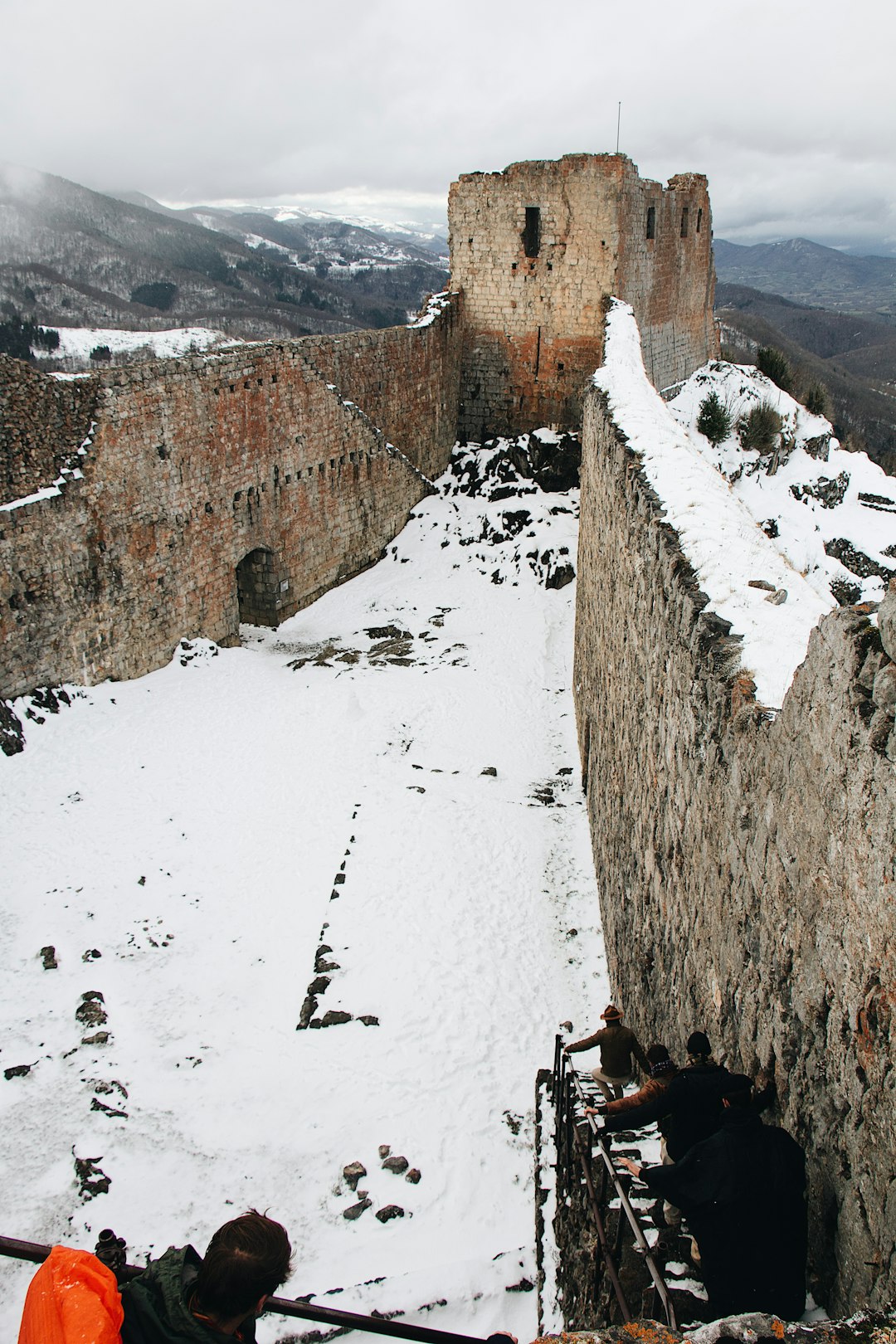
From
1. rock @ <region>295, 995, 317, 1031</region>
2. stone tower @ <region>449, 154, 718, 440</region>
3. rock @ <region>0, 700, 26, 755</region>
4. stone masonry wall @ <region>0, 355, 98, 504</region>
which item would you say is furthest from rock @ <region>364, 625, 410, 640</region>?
rock @ <region>295, 995, 317, 1031</region>

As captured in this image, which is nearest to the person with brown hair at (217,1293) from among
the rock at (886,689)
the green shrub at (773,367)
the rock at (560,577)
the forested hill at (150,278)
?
the rock at (886,689)

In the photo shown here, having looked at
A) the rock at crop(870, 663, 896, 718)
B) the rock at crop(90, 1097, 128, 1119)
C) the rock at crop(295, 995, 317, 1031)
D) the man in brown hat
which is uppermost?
the rock at crop(870, 663, 896, 718)

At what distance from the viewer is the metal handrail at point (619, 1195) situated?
254 centimetres

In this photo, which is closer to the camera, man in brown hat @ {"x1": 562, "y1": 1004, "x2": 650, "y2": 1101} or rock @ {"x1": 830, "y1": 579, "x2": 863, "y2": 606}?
man in brown hat @ {"x1": 562, "y1": 1004, "x2": 650, "y2": 1101}

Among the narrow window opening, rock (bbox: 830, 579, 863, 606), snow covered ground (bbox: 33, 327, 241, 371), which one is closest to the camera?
rock (bbox: 830, 579, 863, 606)

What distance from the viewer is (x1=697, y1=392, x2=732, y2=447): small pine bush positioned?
20438mm

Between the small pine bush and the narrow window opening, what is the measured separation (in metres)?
5.28

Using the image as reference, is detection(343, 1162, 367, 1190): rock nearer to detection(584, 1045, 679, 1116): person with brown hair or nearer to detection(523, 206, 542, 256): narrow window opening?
detection(584, 1045, 679, 1116): person with brown hair

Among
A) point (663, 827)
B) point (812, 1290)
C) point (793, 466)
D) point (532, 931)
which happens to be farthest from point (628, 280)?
point (812, 1290)

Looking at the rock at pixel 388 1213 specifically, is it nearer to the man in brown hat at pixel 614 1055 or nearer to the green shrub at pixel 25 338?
the man in brown hat at pixel 614 1055

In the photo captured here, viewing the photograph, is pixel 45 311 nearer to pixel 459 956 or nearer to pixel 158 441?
pixel 158 441

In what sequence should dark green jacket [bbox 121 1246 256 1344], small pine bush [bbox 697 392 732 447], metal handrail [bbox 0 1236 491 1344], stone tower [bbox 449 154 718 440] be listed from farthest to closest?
small pine bush [bbox 697 392 732 447] → stone tower [bbox 449 154 718 440] → metal handrail [bbox 0 1236 491 1344] → dark green jacket [bbox 121 1246 256 1344]

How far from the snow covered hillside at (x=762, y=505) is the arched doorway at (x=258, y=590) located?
5863 mm

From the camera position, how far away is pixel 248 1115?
598cm
